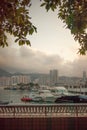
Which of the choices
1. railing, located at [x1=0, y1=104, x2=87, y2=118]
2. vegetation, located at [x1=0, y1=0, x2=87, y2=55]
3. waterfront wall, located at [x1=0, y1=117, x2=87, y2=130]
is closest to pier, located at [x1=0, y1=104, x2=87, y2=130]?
waterfront wall, located at [x1=0, y1=117, x2=87, y2=130]

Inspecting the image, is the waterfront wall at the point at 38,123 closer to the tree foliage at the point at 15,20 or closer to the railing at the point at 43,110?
the railing at the point at 43,110

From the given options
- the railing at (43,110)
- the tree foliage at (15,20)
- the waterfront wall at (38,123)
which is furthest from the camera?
the railing at (43,110)

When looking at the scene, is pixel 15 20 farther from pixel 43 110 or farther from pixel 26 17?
pixel 43 110

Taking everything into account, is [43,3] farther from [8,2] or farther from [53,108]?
[53,108]

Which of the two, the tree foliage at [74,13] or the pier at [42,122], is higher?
the tree foliage at [74,13]

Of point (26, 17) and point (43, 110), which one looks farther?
point (43, 110)

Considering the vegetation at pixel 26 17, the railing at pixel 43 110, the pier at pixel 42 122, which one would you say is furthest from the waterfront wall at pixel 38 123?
the vegetation at pixel 26 17

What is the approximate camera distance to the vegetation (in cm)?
775

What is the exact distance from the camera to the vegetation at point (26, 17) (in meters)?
7.75

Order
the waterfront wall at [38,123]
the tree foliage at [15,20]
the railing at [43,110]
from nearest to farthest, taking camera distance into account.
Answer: the tree foliage at [15,20], the waterfront wall at [38,123], the railing at [43,110]

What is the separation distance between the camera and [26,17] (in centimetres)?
810

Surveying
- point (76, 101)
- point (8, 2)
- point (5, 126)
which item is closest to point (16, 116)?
point (5, 126)

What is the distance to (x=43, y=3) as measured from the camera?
8.10 metres

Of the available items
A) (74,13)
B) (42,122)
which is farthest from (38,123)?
(74,13)
